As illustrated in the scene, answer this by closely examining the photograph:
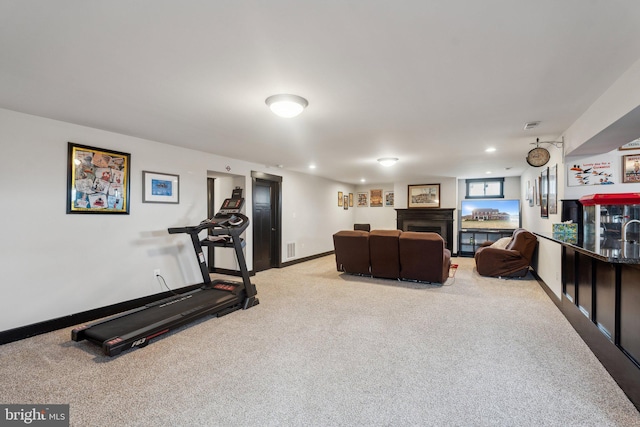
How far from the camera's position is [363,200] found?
1048 cm

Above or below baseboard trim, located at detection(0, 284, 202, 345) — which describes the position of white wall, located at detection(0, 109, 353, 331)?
above

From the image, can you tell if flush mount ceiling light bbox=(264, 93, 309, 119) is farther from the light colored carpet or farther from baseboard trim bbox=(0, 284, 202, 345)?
baseboard trim bbox=(0, 284, 202, 345)

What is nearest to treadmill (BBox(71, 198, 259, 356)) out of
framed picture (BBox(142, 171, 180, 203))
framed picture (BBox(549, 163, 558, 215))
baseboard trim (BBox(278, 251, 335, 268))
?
framed picture (BBox(142, 171, 180, 203))

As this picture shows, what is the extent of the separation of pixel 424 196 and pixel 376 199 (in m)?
1.75

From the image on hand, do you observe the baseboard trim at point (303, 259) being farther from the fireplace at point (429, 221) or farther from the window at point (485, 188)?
the window at point (485, 188)

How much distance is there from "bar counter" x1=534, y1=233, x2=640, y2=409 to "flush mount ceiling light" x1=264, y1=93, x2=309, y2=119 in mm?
2601

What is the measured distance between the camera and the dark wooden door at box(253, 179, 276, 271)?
618cm

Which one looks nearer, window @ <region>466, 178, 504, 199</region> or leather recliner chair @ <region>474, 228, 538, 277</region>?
leather recliner chair @ <region>474, 228, 538, 277</region>

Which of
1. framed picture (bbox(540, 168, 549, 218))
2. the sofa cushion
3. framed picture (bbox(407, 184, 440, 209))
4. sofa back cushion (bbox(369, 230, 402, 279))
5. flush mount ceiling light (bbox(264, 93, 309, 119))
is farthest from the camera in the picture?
framed picture (bbox(407, 184, 440, 209))

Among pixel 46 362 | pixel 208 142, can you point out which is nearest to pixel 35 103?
pixel 208 142

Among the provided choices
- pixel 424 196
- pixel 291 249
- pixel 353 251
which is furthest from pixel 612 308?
pixel 424 196

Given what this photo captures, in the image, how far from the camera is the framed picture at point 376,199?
10172 millimetres

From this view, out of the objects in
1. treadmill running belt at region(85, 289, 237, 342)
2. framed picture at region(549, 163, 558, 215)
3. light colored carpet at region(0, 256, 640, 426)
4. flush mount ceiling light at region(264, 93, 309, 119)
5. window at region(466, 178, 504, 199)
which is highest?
flush mount ceiling light at region(264, 93, 309, 119)

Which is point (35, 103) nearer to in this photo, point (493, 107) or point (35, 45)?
point (35, 45)
